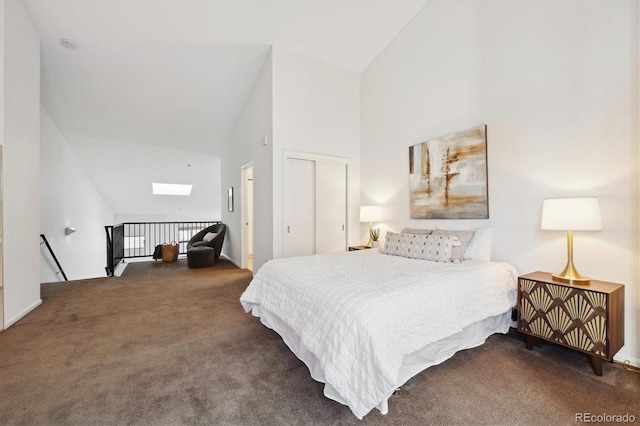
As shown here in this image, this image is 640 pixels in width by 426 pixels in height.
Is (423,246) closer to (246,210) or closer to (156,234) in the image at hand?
(246,210)

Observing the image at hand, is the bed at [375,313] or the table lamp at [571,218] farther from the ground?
the table lamp at [571,218]

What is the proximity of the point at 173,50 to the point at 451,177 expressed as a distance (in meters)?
4.00

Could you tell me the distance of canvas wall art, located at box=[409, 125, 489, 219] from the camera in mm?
2863

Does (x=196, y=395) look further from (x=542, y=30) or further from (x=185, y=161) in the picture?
(x=185, y=161)

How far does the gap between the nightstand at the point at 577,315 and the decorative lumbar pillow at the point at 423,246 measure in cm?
67

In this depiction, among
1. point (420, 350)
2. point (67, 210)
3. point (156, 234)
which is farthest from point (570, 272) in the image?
point (156, 234)

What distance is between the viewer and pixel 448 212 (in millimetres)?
3162

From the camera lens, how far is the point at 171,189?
7.86 metres

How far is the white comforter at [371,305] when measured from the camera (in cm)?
138

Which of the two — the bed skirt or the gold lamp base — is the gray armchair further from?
the gold lamp base

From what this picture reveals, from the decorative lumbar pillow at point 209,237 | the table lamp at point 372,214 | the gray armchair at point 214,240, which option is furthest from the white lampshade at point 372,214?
the decorative lumbar pillow at point 209,237

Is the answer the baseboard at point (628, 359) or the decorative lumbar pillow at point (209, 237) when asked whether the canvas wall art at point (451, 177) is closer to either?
the baseboard at point (628, 359)

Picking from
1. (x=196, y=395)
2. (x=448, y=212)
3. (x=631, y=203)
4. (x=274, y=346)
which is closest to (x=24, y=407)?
(x=196, y=395)

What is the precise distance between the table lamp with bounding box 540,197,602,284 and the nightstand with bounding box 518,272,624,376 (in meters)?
0.11
